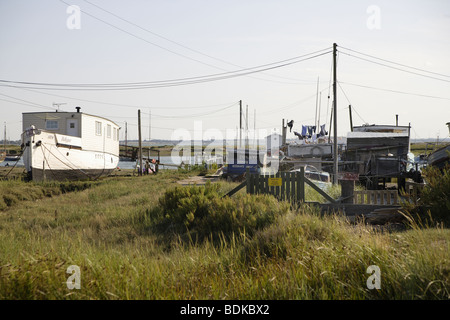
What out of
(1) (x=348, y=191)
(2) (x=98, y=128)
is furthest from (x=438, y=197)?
(2) (x=98, y=128)

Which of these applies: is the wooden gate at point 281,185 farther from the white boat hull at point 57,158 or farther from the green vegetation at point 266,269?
the white boat hull at point 57,158

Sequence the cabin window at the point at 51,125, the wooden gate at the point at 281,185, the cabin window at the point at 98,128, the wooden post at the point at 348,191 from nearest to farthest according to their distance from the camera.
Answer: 1. the wooden gate at the point at 281,185
2. the wooden post at the point at 348,191
3. the cabin window at the point at 51,125
4. the cabin window at the point at 98,128

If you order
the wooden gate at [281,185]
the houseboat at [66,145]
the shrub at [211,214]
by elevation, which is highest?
the houseboat at [66,145]

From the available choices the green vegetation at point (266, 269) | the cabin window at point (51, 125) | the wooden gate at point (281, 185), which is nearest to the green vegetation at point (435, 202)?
the green vegetation at point (266, 269)

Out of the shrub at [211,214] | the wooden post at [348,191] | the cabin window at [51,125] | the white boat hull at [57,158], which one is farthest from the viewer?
the cabin window at [51,125]

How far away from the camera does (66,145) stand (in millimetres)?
27859

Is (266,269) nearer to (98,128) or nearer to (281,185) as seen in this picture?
(281,185)

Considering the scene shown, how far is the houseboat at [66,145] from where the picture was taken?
25.6 metres

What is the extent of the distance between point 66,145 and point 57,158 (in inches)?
50.6
